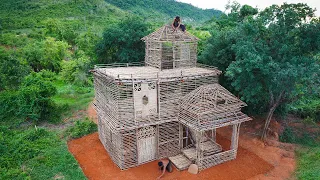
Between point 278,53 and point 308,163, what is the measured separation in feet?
25.8

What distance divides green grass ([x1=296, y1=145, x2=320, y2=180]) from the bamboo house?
4.26 m

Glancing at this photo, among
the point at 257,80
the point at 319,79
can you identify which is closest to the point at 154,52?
the point at 257,80

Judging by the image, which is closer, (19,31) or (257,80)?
(257,80)

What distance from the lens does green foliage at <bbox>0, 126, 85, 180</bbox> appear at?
15289mm

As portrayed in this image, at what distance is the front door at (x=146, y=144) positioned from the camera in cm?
1611

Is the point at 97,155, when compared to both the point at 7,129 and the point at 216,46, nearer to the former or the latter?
the point at 7,129

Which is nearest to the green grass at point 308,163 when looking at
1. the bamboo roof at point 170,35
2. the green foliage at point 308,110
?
the green foliage at point 308,110

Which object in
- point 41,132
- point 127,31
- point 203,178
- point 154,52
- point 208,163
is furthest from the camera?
point 127,31

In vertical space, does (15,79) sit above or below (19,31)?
below

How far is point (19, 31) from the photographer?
56438 millimetres

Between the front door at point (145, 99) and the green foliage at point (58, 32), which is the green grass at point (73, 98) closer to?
the front door at point (145, 99)

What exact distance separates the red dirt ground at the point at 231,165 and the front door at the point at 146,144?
0.50 meters

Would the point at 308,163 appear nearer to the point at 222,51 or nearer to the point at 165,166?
the point at 165,166

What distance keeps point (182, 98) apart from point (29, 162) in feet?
38.8
